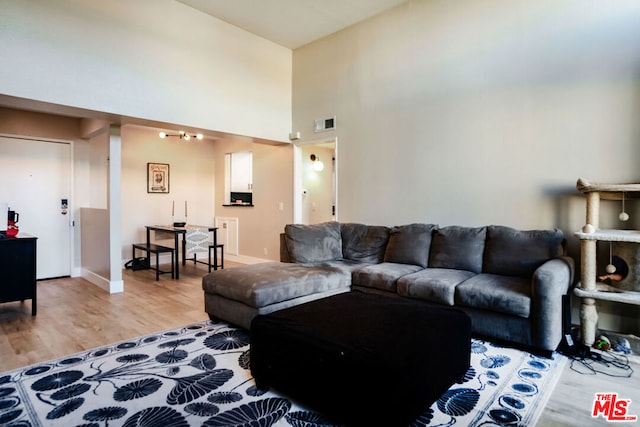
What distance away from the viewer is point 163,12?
4297 millimetres

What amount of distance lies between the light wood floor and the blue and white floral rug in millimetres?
135

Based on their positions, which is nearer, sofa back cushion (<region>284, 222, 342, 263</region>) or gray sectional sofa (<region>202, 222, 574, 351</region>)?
gray sectional sofa (<region>202, 222, 574, 351</region>)

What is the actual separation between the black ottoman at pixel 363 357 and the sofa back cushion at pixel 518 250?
1.30 metres

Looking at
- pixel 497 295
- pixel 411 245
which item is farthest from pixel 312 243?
pixel 497 295

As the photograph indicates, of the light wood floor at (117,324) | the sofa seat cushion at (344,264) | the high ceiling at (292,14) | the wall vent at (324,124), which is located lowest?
the light wood floor at (117,324)

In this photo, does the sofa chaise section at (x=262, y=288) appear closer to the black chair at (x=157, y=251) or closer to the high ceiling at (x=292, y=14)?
the black chair at (x=157, y=251)

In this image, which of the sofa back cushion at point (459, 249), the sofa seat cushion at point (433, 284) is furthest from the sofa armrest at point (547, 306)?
the sofa back cushion at point (459, 249)

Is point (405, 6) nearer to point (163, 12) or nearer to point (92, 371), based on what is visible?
point (163, 12)

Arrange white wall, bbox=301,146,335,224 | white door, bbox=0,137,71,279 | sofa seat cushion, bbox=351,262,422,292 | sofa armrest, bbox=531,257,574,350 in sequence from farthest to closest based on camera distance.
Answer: white wall, bbox=301,146,335,224, white door, bbox=0,137,71,279, sofa seat cushion, bbox=351,262,422,292, sofa armrest, bbox=531,257,574,350

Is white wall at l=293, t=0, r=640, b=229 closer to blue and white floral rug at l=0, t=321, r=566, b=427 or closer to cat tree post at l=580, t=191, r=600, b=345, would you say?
cat tree post at l=580, t=191, r=600, b=345

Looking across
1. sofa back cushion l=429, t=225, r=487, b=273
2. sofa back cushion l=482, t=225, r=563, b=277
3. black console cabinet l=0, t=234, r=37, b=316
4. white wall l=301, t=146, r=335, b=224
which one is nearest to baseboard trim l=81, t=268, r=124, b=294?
black console cabinet l=0, t=234, r=37, b=316

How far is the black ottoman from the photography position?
1.65 m

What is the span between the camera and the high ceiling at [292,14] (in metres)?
4.46

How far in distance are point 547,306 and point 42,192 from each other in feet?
21.1
